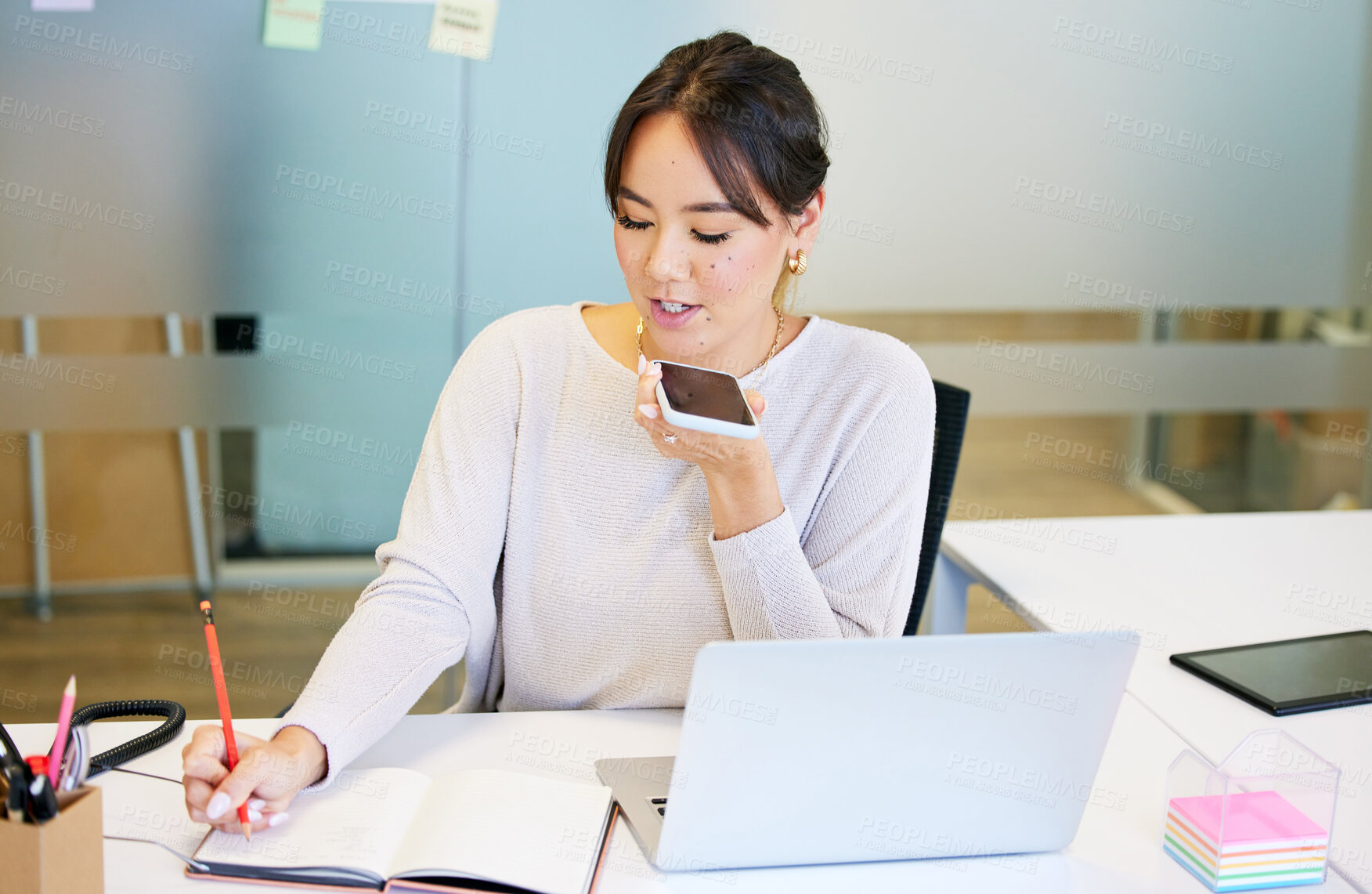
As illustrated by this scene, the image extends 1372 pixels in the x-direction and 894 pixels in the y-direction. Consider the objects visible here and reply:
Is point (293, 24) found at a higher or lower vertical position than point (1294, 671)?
higher

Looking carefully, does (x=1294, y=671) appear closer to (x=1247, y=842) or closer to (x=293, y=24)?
(x=1247, y=842)

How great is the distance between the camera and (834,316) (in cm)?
276

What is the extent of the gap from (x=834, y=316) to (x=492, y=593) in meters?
1.48

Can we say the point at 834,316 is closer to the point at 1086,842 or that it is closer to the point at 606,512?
the point at 606,512

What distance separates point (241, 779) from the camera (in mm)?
1018

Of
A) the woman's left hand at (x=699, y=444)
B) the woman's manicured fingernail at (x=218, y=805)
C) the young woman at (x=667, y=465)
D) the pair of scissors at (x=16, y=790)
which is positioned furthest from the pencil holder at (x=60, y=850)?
the woman's left hand at (x=699, y=444)

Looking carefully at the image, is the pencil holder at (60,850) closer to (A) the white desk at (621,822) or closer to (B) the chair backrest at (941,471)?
(A) the white desk at (621,822)

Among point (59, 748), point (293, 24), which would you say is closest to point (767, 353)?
→ point (59, 748)

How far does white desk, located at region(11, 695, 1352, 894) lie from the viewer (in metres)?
1.01

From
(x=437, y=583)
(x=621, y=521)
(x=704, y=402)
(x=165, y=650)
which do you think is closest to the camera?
(x=704, y=402)

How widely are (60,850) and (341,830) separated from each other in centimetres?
25

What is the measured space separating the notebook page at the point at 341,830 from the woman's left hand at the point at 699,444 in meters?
0.41

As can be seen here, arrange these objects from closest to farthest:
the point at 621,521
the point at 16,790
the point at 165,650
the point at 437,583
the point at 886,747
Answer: the point at 16,790, the point at 886,747, the point at 437,583, the point at 621,521, the point at 165,650

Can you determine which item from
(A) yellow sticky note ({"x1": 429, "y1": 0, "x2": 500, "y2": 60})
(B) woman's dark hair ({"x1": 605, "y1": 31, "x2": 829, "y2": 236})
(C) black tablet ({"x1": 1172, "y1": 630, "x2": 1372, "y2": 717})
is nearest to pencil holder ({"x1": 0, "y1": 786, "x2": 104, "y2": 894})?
(B) woman's dark hair ({"x1": 605, "y1": 31, "x2": 829, "y2": 236})
